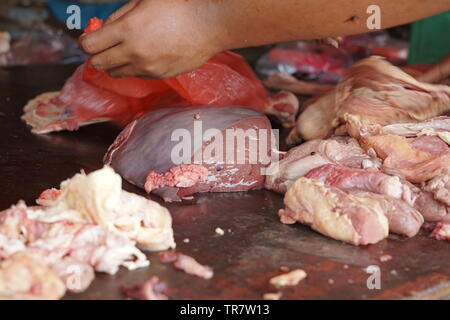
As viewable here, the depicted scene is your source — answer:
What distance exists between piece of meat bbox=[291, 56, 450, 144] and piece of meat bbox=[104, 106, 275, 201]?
41 centimetres

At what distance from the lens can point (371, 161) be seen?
2.83 m

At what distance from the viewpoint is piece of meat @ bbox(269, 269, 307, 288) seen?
210 centimetres

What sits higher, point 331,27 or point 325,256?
point 331,27

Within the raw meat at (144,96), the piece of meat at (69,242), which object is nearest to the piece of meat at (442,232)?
the piece of meat at (69,242)

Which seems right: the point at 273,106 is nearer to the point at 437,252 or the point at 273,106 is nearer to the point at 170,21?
the point at 170,21

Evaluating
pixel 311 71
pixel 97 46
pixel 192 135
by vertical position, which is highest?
pixel 97 46

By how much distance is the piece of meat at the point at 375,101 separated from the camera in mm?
3203

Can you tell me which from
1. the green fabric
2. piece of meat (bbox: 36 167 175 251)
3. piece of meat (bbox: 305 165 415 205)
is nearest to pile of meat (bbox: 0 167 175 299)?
piece of meat (bbox: 36 167 175 251)

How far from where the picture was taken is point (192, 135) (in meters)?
2.98

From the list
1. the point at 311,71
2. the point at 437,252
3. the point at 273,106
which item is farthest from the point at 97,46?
the point at 311,71

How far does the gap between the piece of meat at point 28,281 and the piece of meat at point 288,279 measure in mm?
641

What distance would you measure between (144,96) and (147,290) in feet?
5.70

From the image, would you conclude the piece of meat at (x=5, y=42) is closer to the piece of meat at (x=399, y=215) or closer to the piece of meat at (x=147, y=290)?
the piece of meat at (x=399, y=215)

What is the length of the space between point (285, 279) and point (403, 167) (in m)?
0.95
